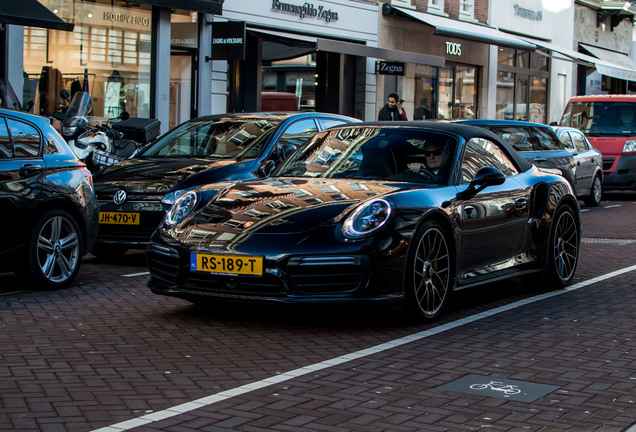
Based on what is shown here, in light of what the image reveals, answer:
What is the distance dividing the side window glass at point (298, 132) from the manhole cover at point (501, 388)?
5.98 m

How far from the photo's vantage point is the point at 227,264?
667cm

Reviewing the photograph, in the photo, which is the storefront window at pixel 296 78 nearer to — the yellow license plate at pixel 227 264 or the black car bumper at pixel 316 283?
the yellow license plate at pixel 227 264

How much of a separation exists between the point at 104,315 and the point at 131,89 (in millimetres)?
14369

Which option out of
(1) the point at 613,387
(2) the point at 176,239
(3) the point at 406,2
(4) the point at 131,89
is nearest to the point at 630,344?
(1) the point at 613,387

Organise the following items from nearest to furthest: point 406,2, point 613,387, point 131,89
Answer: point 613,387
point 131,89
point 406,2

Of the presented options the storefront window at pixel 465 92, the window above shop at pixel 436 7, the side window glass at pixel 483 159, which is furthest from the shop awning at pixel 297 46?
the side window glass at pixel 483 159

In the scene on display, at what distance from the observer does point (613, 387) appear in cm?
541

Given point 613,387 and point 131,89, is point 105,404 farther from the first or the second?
point 131,89

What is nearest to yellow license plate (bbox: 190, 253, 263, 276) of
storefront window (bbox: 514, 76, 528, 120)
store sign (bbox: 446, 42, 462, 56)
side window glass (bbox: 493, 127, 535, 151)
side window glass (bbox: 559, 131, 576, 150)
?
side window glass (bbox: 493, 127, 535, 151)

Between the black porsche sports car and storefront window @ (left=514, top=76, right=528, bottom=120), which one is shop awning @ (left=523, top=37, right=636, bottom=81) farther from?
the black porsche sports car

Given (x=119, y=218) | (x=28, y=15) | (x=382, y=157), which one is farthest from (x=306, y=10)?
(x=382, y=157)

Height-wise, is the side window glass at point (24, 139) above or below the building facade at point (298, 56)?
below

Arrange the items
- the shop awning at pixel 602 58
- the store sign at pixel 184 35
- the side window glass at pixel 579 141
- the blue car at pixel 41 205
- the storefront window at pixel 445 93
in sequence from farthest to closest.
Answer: the shop awning at pixel 602 58 < the storefront window at pixel 445 93 < the store sign at pixel 184 35 < the side window glass at pixel 579 141 < the blue car at pixel 41 205

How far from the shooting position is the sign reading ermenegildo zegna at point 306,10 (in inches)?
957
